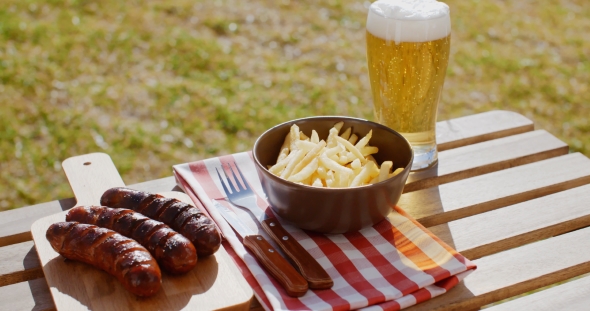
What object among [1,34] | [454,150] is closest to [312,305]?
[454,150]

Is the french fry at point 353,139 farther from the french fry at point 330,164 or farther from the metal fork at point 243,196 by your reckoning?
the metal fork at point 243,196

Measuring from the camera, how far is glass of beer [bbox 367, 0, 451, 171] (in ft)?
6.72

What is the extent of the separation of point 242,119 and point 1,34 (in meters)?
2.69

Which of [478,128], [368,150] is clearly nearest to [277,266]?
[368,150]

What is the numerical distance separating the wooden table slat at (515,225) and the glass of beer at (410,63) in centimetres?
39

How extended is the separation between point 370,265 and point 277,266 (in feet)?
0.84

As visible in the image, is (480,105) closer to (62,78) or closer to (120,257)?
(62,78)

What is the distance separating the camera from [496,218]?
6.56 feet

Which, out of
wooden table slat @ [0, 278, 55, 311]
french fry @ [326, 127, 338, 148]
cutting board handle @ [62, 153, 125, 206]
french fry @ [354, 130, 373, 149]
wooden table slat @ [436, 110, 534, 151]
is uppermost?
→ french fry @ [326, 127, 338, 148]

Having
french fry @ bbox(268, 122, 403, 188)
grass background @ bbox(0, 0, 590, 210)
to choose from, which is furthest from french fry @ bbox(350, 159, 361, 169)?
grass background @ bbox(0, 0, 590, 210)

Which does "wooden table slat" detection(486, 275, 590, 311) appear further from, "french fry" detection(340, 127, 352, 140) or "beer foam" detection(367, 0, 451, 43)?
"beer foam" detection(367, 0, 451, 43)

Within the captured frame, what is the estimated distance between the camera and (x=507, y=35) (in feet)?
21.5

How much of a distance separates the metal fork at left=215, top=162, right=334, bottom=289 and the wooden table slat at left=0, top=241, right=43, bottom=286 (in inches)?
24.1

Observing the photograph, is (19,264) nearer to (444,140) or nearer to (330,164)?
(330,164)
